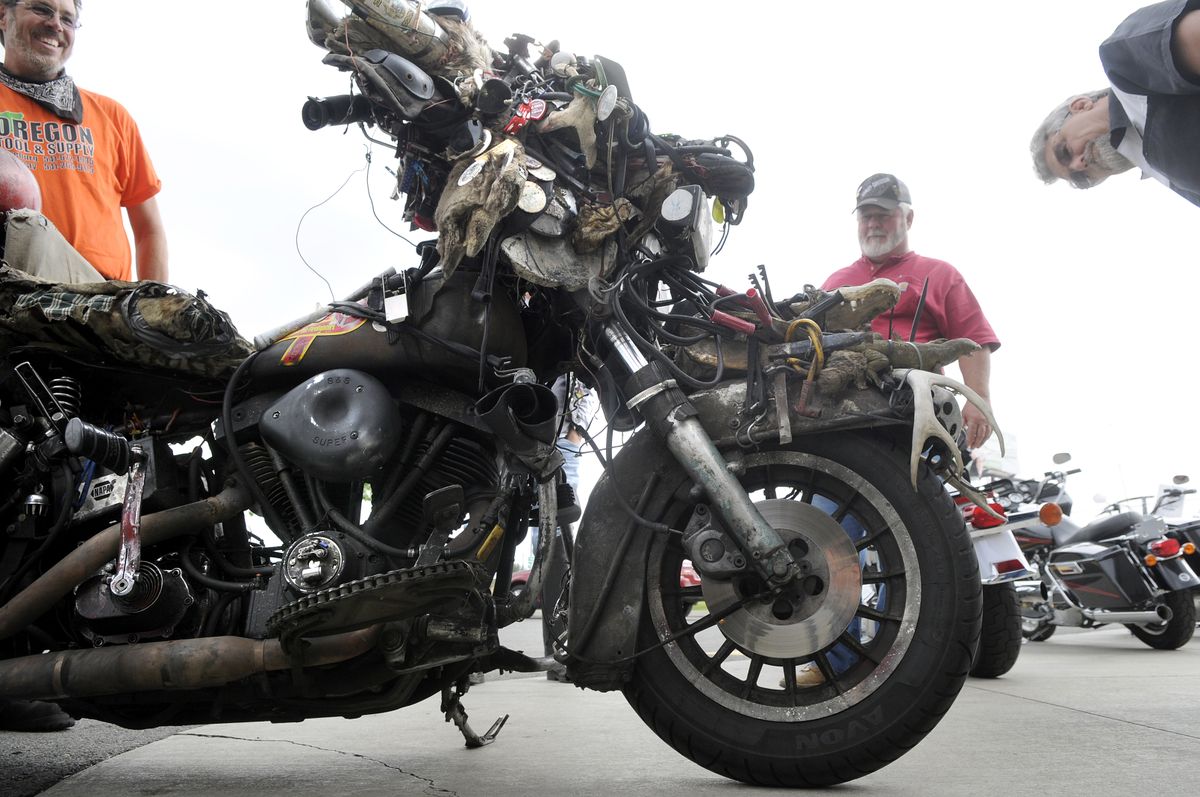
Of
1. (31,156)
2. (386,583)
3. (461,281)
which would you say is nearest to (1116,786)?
(386,583)

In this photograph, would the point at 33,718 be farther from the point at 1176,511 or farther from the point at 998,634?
the point at 1176,511

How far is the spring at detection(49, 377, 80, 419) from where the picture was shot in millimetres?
2535

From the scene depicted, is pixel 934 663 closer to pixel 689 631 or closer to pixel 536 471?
pixel 689 631

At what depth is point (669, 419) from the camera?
2.39m

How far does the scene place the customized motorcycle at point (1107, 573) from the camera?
7.14 meters

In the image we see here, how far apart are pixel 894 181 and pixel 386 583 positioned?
321 centimetres

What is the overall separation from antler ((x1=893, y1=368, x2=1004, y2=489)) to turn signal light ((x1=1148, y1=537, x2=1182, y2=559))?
5844mm

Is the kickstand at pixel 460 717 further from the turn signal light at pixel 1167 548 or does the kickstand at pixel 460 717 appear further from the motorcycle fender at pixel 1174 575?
the turn signal light at pixel 1167 548

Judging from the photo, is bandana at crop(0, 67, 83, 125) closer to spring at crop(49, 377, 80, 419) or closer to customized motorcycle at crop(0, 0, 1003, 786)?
customized motorcycle at crop(0, 0, 1003, 786)

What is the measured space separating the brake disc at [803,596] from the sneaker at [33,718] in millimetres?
2764

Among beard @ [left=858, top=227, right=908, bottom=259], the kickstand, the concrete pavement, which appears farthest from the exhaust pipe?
the kickstand

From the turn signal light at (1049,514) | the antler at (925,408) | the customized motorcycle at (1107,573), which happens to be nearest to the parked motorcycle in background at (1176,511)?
the customized motorcycle at (1107,573)

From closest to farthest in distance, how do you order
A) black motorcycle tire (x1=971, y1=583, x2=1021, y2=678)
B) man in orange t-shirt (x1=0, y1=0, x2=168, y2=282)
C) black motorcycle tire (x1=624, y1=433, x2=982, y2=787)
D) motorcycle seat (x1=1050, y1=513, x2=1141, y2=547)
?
black motorcycle tire (x1=624, y1=433, x2=982, y2=787)
man in orange t-shirt (x1=0, y1=0, x2=168, y2=282)
black motorcycle tire (x1=971, y1=583, x2=1021, y2=678)
motorcycle seat (x1=1050, y1=513, x2=1141, y2=547)

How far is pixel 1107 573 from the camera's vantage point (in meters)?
7.37
